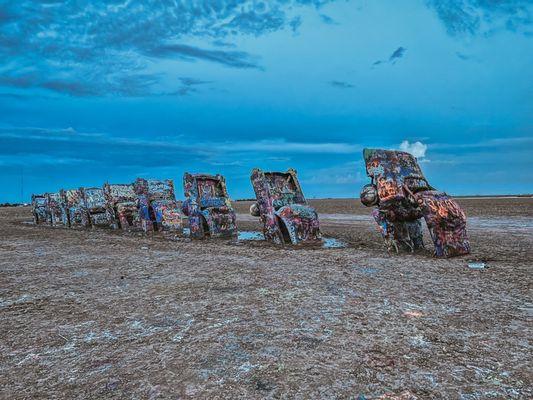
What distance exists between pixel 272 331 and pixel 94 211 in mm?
17433

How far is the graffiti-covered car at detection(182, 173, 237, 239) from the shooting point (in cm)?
1247

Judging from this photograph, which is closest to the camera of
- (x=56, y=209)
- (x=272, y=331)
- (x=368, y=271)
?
(x=272, y=331)

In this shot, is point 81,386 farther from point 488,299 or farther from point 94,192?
point 94,192

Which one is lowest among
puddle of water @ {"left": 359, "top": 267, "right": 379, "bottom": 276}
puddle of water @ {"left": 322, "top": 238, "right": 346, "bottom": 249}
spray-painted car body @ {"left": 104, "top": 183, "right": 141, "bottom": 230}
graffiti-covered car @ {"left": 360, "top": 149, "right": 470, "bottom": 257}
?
puddle of water @ {"left": 359, "top": 267, "right": 379, "bottom": 276}

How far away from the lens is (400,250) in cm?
813

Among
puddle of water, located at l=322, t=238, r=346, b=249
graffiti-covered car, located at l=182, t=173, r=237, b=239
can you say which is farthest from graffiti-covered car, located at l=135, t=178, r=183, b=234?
puddle of water, located at l=322, t=238, r=346, b=249

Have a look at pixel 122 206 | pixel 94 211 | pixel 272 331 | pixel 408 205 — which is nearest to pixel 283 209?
pixel 408 205

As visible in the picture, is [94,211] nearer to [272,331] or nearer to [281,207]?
[281,207]

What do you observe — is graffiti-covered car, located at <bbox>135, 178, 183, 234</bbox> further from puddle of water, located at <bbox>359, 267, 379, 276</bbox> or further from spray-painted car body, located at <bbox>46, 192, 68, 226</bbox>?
puddle of water, located at <bbox>359, 267, 379, 276</bbox>

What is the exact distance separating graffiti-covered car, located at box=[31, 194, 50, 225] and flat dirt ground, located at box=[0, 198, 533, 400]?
17909mm

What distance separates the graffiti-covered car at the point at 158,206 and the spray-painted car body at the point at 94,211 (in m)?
4.16

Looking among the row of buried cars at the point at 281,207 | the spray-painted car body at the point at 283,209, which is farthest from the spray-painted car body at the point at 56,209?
the spray-painted car body at the point at 283,209

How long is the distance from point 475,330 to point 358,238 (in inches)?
293

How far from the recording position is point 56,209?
21.3 m
